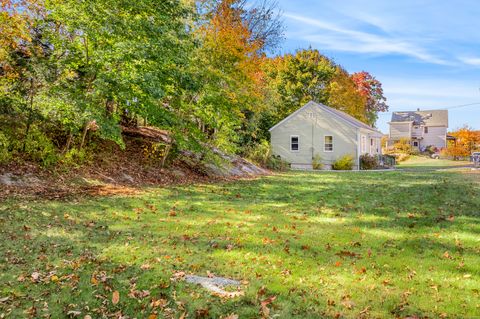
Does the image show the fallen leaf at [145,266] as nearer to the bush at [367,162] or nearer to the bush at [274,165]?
the bush at [274,165]

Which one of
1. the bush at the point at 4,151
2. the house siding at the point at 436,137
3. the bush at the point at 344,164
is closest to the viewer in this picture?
the bush at the point at 4,151

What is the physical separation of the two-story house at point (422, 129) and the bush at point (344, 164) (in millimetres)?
30371

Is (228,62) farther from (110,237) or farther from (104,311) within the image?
(104,311)

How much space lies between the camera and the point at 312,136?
28.7 metres

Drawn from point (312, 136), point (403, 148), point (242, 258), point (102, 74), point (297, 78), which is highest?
point (297, 78)

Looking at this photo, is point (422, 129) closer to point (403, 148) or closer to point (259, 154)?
point (403, 148)

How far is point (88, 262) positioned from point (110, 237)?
1.26 metres

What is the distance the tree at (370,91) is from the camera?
53656 mm

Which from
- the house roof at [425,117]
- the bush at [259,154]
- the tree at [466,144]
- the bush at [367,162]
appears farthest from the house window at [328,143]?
the house roof at [425,117]

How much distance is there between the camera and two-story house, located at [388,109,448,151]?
5366cm

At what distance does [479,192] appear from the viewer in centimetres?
1168

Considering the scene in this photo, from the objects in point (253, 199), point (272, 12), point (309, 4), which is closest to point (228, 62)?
point (309, 4)

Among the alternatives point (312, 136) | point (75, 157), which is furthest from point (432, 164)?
point (75, 157)

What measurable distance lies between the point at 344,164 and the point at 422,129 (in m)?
33.9
